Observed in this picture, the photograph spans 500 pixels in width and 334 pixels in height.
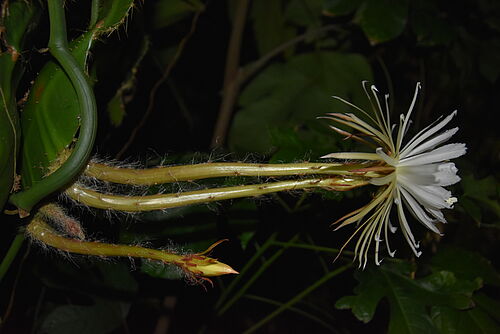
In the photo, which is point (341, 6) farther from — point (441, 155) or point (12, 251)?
point (12, 251)

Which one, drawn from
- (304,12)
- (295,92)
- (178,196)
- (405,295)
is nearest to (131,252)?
(178,196)

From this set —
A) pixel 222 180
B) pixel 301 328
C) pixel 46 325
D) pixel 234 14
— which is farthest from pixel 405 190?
pixel 301 328

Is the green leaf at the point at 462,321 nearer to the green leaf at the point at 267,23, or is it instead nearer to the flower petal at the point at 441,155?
the flower petal at the point at 441,155

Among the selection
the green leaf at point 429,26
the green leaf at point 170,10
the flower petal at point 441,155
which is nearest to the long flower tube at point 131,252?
the flower petal at point 441,155

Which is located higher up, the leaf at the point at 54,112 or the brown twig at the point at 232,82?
the leaf at the point at 54,112

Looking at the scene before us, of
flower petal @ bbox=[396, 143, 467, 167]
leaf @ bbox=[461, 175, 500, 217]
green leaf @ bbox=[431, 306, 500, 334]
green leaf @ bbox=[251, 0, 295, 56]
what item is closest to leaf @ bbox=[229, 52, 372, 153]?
green leaf @ bbox=[251, 0, 295, 56]
